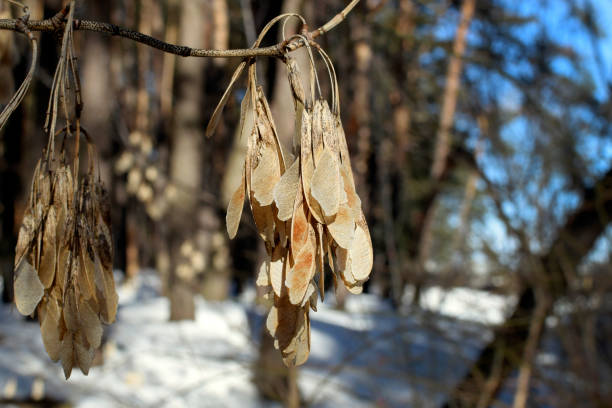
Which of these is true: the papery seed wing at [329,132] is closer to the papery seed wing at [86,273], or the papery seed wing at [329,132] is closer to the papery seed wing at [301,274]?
the papery seed wing at [301,274]

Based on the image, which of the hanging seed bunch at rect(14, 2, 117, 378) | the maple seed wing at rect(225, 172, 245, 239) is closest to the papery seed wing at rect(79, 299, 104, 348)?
the hanging seed bunch at rect(14, 2, 117, 378)

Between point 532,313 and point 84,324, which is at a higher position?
point 84,324

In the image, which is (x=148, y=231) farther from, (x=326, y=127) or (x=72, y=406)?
(x=326, y=127)

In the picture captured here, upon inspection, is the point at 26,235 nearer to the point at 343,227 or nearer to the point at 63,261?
the point at 63,261

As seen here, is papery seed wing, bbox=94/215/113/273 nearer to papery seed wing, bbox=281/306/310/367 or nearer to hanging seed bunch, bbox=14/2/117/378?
hanging seed bunch, bbox=14/2/117/378

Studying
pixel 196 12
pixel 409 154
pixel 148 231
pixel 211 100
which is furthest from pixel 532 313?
pixel 148 231

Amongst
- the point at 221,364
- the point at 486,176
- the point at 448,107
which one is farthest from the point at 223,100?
→ the point at 448,107
